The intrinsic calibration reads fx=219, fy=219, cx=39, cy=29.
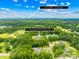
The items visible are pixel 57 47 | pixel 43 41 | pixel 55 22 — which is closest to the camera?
pixel 57 47

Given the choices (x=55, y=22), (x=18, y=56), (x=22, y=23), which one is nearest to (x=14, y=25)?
(x=22, y=23)

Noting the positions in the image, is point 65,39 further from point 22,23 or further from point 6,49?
point 22,23

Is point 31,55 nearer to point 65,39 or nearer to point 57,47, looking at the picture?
point 57,47

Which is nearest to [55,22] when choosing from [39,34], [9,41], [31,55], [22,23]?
[22,23]

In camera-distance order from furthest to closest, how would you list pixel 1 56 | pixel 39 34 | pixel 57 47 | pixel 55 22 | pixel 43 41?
pixel 55 22
pixel 39 34
pixel 43 41
pixel 57 47
pixel 1 56

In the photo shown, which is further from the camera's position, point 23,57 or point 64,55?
point 64,55

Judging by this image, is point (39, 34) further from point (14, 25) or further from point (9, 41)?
point (14, 25)

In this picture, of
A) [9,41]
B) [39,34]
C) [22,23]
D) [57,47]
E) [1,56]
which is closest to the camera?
[1,56]

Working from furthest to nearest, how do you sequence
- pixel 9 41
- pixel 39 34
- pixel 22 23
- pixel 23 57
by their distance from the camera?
pixel 22 23
pixel 39 34
pixel 9 41
pixel 23 57

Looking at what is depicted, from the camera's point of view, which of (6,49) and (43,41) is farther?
(43,41)
